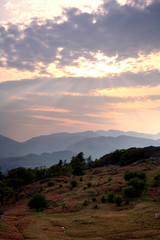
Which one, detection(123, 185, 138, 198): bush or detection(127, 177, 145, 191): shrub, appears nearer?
detection(123, 185, 138, 198): bush

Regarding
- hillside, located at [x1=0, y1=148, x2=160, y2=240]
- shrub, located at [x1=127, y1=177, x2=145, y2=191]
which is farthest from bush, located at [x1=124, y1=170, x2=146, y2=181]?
shrub, located at [x1=127, y1=177, x2=145, y2=191]

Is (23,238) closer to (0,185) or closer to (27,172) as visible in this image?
(0,185)

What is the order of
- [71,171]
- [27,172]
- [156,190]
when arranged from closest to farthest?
[156,190] < [27,172] < [71,171]

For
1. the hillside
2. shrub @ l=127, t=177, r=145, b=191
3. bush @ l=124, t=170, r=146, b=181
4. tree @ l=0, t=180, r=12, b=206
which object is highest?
bush @ l=124, t=170, r=146, b=181

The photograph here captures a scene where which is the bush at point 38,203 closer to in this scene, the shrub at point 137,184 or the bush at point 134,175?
the shrub at point 137,184

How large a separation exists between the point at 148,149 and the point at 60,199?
228 ft

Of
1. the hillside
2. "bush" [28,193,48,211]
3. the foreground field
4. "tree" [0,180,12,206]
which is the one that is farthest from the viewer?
"tree" [0,180,12,206]

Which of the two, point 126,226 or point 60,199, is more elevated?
point 126,226

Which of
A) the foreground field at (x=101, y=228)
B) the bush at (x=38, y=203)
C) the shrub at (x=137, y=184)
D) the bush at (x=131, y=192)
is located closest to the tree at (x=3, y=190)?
the bush at (x=38, y=203)

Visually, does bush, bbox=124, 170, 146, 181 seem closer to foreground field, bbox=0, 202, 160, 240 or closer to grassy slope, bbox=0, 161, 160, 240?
grassy slope, bbox=0, 161, 160, 240

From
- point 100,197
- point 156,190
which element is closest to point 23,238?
point 100,197

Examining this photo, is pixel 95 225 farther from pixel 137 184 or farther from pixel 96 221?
pixel 137 184

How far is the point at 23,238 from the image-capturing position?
23.1 metres

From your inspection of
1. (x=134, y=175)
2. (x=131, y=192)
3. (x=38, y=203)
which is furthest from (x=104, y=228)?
(x=134, y=175)
